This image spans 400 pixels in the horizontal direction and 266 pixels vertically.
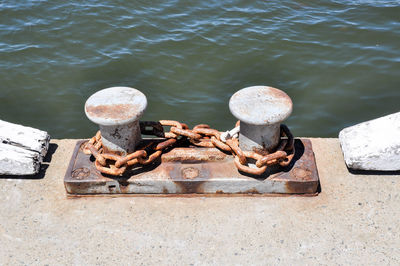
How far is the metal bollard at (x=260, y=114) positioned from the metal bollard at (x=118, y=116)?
752mm

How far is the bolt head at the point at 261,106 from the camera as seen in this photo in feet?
9.71

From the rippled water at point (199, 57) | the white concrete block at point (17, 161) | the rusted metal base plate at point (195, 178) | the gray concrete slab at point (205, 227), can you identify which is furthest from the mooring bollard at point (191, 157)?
the rippled water at point (199, 57)

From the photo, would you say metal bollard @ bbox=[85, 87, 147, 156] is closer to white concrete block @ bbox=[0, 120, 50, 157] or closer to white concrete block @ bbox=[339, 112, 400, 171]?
white concrete block @ bbox=[0, 120, 50, 157]

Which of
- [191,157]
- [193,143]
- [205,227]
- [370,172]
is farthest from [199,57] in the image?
[205,227]

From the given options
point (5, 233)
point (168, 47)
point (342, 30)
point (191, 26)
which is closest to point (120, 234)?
point (5, 233)

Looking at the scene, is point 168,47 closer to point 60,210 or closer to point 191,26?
point 191,26

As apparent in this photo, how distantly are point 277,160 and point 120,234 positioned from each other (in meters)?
1.33

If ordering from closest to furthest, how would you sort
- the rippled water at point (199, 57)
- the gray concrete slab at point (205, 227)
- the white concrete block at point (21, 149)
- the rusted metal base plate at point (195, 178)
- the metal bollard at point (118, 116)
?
the gray concrete slab at point (205, 227) < the metal bollard at point (118, 116) < the rusted metal base plate at point (195, 178) < the white concrete block at point (21, 149) < the rippled water at point (199, 57)

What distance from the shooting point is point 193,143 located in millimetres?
3504

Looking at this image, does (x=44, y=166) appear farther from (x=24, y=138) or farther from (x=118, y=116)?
(x=118, y=116)

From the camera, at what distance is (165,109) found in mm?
6410

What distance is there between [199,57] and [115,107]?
467 cm

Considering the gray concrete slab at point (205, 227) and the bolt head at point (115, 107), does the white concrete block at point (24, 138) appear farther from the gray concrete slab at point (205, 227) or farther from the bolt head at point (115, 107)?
the bolt head at point (115, 107)

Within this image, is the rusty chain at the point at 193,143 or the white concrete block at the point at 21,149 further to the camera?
the white concrete block at the point at 21,149
